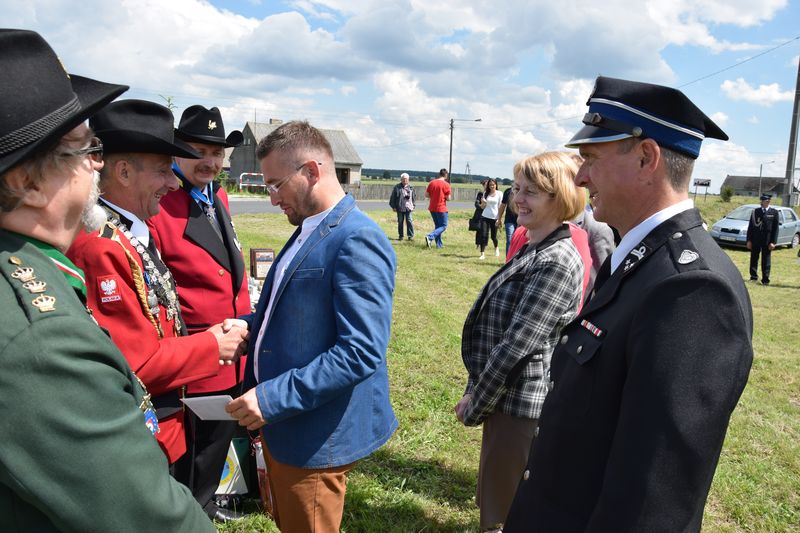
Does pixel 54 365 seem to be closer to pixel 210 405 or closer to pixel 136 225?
pixel 210 405

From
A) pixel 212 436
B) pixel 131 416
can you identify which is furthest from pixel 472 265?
pixel 131 416

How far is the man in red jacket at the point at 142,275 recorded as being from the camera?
2.14 metres

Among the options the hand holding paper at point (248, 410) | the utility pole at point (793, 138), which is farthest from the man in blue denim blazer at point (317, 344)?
the utility pole at point (793, 138)

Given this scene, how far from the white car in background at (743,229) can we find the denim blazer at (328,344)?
2087cm

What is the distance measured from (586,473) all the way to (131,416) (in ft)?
3.74

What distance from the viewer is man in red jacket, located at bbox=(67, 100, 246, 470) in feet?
7.03

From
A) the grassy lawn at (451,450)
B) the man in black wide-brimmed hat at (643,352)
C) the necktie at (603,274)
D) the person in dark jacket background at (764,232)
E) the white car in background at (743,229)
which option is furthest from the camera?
the white car in background at (743,229)

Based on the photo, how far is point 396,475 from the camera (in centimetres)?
402

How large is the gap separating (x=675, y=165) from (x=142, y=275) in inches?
81.4

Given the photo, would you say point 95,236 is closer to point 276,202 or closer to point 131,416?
point 276,202

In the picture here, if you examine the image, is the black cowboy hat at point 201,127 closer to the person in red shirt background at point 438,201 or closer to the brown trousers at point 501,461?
the brown trousers at point 501,461

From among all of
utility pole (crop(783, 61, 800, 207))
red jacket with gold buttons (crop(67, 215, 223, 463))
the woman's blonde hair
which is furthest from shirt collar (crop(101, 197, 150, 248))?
utility pole (crop(783, 61, 800, 207))

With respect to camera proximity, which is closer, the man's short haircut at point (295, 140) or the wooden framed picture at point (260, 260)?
the man's short haircut at point (295, 140)

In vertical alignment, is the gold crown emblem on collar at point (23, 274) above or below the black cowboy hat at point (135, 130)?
below
